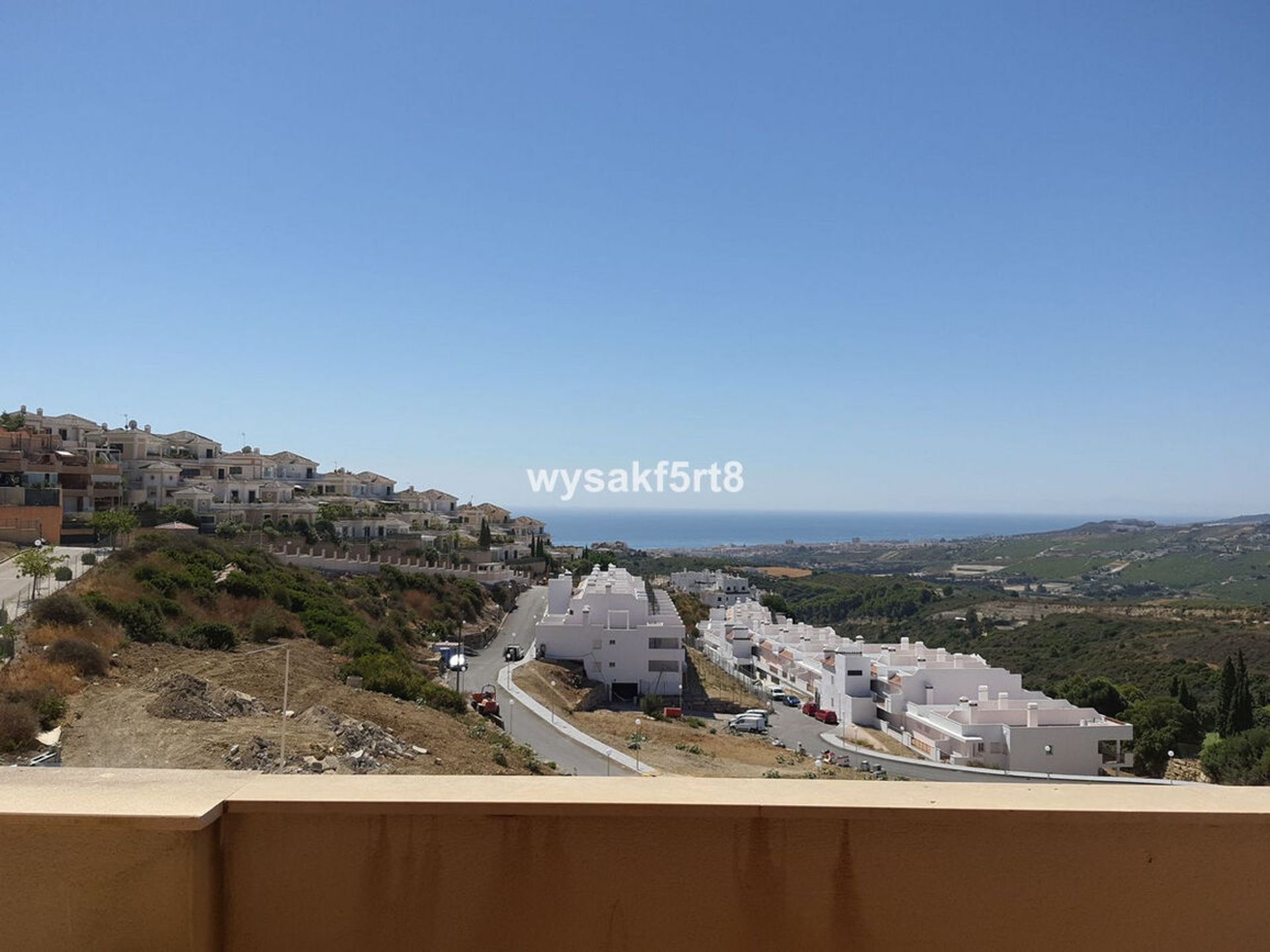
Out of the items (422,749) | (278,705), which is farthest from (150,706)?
(422,749)

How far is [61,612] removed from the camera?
1645cm

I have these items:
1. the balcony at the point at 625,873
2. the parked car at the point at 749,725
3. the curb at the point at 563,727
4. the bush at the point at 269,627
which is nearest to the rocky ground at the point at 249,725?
the bush at the point at 269,627

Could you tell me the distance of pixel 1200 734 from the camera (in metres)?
31.1

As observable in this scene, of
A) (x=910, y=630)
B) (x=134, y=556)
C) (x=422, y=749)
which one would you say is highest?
(x=134, y=556)

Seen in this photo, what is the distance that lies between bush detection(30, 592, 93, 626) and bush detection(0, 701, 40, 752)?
18.7ft

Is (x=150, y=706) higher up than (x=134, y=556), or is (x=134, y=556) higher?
(x=134, y=556)

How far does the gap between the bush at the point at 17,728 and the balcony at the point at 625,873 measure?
10.9 meters

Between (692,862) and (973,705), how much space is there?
28.6 metres

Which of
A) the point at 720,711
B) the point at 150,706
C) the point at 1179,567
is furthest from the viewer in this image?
the point at 1179,567

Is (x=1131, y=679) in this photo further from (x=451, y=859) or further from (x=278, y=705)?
(x=451, y=859)

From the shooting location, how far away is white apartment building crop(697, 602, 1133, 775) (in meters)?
26.3

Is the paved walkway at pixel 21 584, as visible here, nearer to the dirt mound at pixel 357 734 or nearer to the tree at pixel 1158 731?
the dirt mound at pixel 357 734

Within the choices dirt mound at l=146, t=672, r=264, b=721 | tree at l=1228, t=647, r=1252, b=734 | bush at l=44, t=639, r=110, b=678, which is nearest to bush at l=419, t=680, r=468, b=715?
dirt mound at l=146, t=672, r=264, b=721

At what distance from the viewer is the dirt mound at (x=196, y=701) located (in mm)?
12703
